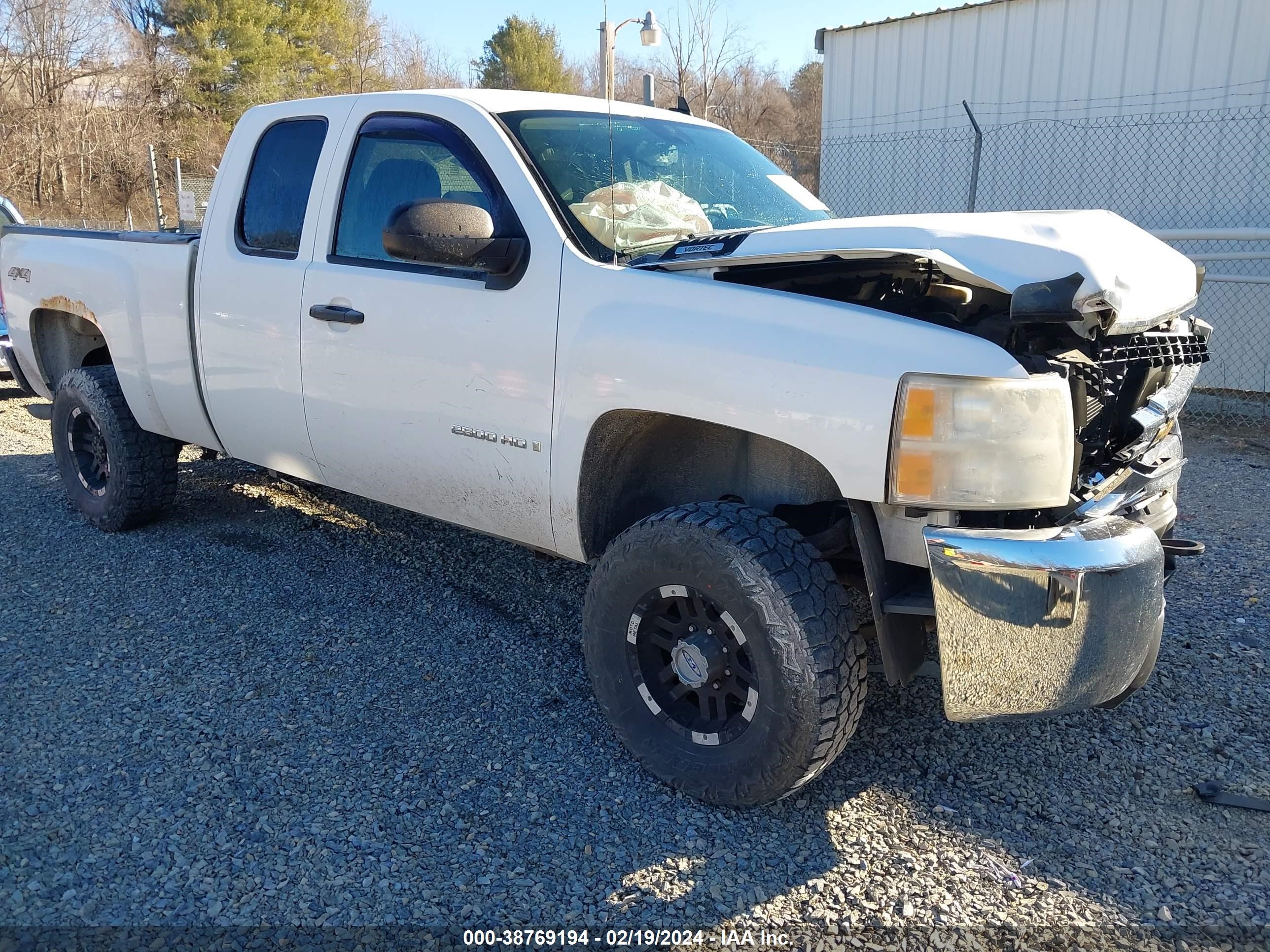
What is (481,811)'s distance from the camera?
2.81m

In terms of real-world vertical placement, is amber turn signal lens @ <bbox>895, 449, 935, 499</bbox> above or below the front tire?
above

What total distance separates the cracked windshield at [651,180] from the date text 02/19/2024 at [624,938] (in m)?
1.99

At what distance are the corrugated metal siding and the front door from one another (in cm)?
729

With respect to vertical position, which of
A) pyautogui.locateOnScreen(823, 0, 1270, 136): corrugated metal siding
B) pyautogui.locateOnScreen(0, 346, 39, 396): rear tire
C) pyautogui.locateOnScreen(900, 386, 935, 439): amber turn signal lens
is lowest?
pyautogui.locateOnScreen(0, 346, 39, 396): rear tire

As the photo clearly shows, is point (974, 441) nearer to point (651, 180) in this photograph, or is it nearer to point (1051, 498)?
point (1051, 498)

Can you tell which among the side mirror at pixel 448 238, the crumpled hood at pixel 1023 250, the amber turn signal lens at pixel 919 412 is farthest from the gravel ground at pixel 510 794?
the side mirror at pixel 448 238

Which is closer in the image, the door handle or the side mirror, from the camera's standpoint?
the side mirror

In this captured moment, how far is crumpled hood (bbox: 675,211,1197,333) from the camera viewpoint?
249 cm

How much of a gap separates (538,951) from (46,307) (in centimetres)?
469

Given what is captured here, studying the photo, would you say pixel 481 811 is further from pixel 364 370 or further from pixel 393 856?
pixel 364 370

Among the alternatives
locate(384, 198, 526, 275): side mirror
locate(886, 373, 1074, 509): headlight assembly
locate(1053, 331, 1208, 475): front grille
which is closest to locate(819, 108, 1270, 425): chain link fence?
locate(1053, 331, 1208, 475): front grille

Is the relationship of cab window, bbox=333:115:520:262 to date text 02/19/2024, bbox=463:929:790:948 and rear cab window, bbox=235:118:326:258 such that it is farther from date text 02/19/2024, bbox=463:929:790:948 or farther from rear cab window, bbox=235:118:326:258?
date text 02/19/2024, bbox=463:929:790:948

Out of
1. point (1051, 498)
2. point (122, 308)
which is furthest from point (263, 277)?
point (1051, 498)

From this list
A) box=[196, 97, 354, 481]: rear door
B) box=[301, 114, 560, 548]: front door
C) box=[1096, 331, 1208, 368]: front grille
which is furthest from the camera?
box=[196, 97, 354, 481]: rear door
